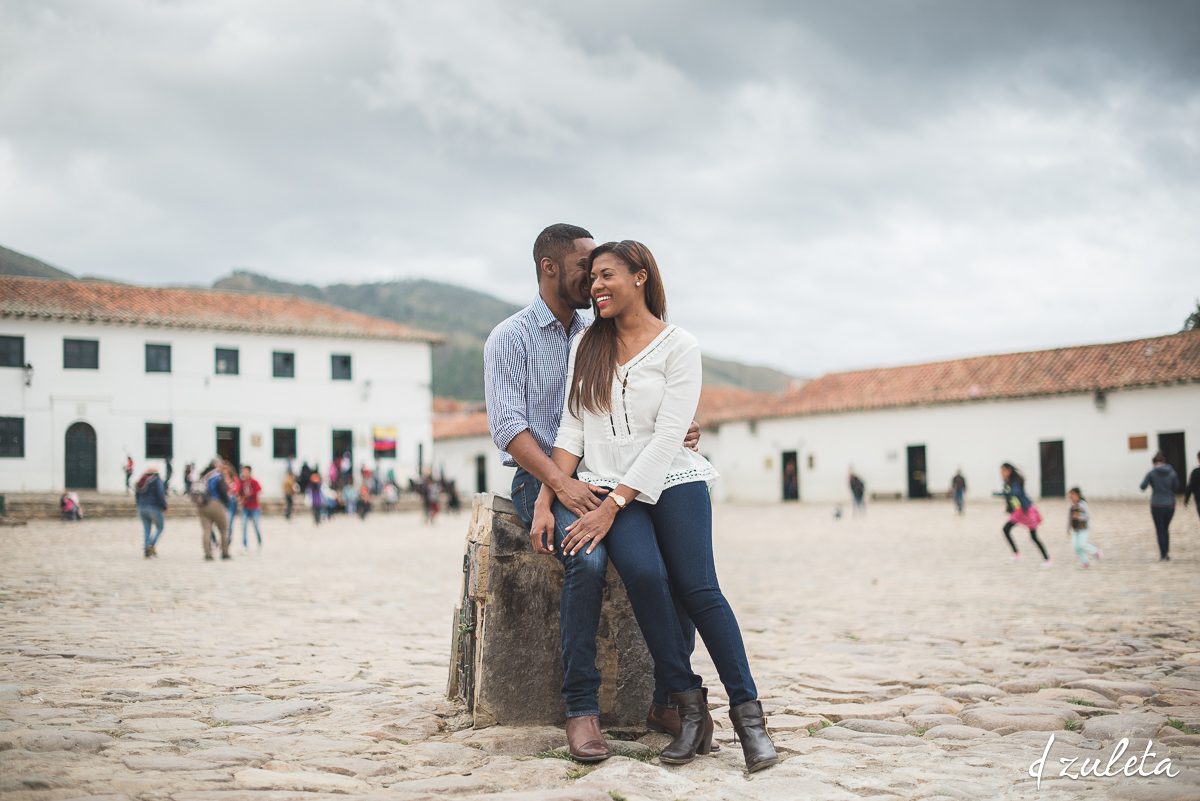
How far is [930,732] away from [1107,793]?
2.88 ft

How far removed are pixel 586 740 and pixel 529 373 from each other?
1.37 m

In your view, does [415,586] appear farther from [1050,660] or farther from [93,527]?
[93,527]

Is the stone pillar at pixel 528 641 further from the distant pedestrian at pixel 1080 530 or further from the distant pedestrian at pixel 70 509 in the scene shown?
the distant pedestrian at pixel 70 509

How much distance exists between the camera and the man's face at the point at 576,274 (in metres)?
3.82

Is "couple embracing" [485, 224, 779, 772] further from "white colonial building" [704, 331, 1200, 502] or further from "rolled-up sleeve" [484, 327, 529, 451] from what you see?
"white colonial building" [704, 331, 1200, 502]

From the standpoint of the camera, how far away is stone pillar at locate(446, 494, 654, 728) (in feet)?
12.1

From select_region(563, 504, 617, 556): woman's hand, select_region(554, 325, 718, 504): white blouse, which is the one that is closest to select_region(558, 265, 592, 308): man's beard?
select_region(554, 325, 718, 504): white blouse

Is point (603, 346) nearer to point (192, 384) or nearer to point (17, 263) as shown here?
point (17, 263)

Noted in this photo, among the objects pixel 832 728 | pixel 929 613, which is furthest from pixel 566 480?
pixel 929 613

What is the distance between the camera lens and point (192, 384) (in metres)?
34.6

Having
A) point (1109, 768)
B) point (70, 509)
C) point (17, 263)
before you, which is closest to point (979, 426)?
point (70, 509)

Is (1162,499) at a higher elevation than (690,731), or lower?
Answer: higher

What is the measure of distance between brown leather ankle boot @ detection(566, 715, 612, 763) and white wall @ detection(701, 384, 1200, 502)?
101ft

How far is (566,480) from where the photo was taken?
348cm
